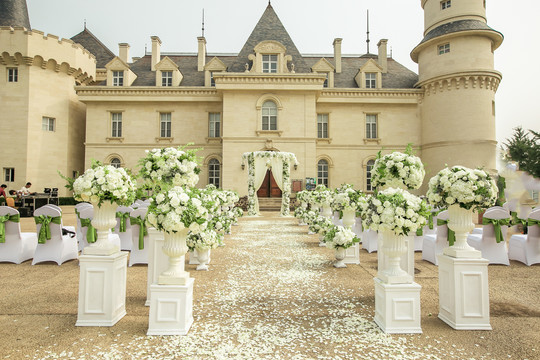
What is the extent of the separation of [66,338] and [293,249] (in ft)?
18.8

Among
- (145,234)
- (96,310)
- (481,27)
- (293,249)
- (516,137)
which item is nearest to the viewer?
(96,310)

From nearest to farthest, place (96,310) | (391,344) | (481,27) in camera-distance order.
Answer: (391,344), (96,310), (481,27)

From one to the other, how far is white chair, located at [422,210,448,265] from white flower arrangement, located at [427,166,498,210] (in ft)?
9.85

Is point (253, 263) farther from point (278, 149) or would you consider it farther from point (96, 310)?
point (278, 149)

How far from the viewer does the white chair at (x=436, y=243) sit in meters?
6.88

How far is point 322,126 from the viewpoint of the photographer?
25250 mm

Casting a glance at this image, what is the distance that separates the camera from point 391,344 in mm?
3389

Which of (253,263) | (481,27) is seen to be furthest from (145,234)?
(481,27)

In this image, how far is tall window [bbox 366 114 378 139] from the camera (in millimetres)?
25250

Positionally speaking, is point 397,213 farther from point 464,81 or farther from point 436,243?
point 464,81

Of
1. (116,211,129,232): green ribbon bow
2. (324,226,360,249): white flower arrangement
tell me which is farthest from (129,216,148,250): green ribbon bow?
(324,226,360,249): white flower arrangement

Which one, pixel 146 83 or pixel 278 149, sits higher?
pixel 146 83

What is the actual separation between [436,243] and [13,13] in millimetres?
29783

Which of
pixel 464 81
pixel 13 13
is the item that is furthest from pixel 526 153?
pixel 13 13
